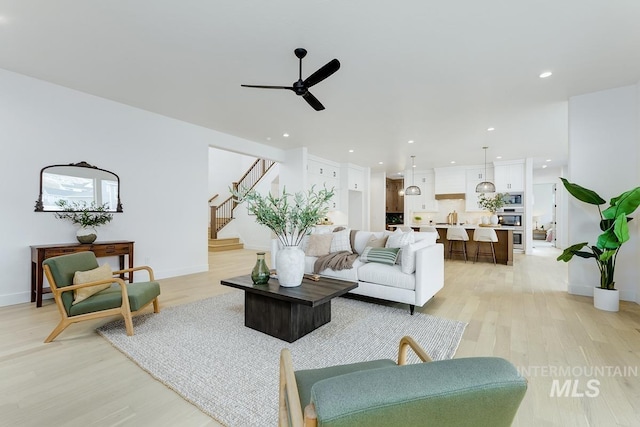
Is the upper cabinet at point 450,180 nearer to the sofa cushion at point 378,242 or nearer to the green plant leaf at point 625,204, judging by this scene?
the green plant leaf at point 625,204

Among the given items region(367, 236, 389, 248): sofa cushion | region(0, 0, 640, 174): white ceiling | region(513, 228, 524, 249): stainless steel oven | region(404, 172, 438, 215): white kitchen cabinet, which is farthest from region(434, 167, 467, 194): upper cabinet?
region(367, 236, 389, 248): sofa cushion

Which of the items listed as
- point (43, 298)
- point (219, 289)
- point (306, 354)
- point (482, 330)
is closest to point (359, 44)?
point (306, 354)

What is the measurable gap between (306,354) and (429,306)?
201 centimetres

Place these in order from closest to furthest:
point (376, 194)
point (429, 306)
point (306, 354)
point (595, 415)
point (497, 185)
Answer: point (595, 415) → point (306, 354) → point (429, 306) → point (497, 185) → point (376, 194)

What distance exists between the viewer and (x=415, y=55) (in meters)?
3.02

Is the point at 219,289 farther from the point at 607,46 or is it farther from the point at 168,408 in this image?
the point at 607,46

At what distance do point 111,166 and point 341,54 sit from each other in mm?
3901

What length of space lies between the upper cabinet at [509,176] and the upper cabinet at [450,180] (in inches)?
36.9

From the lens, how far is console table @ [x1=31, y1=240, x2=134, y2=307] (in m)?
3.46

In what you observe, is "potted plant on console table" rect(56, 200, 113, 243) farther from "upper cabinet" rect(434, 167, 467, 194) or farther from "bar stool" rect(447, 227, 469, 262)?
"upper cabinet" rect(434, 167, 467, 194)

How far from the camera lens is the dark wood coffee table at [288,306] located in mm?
2586

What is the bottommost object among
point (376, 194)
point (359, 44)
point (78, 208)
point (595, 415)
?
point (595, 415)

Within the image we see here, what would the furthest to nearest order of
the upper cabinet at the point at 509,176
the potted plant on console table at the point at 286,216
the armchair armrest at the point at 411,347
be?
the upper cabinet at the point at 509,176, the potted plant on console table at the point at 286,216, the armchair armrest at the point at 411,347

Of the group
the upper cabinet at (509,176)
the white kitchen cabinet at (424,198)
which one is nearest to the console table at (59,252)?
the white kitchen cabinet at (424,198)
